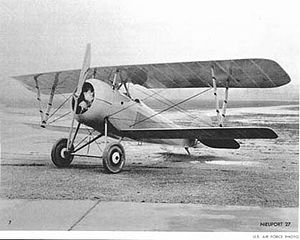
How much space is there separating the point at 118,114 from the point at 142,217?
2.85 ft

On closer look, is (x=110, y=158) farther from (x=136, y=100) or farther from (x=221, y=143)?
(x=221, y=143)

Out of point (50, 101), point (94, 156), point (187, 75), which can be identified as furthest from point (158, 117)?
point (50, 101)

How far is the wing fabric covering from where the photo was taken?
100 inches

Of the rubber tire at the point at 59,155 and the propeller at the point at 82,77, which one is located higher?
the propeller at the point at 82,77

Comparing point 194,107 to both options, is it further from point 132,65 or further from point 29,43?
point 29,43

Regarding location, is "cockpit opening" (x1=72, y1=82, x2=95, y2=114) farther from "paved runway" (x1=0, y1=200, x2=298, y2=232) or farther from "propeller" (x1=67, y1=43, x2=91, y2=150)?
"paved runway" (x1=0, y1=200, x2=298, y2=232)

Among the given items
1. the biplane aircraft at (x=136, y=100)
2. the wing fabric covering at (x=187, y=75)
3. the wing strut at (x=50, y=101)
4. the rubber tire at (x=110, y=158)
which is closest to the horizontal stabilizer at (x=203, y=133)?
the biplane aircraft at (x=136, y=100)

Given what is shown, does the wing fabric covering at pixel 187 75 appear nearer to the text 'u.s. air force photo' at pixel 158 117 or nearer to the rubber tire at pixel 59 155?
the text 'u.s. air force photo' at pixel 158 117

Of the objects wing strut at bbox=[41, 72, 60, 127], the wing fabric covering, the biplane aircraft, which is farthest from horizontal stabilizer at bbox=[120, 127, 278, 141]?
wing strut at bbox=[41, 72, 60, 127]

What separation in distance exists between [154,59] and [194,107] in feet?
1.24

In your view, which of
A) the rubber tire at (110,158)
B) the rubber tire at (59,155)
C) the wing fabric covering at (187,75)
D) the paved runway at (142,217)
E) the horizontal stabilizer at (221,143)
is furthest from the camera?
the rubber tire at (59,155)

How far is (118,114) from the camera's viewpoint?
3.06m

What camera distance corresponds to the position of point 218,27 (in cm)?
255

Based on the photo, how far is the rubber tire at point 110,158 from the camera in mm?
2824
